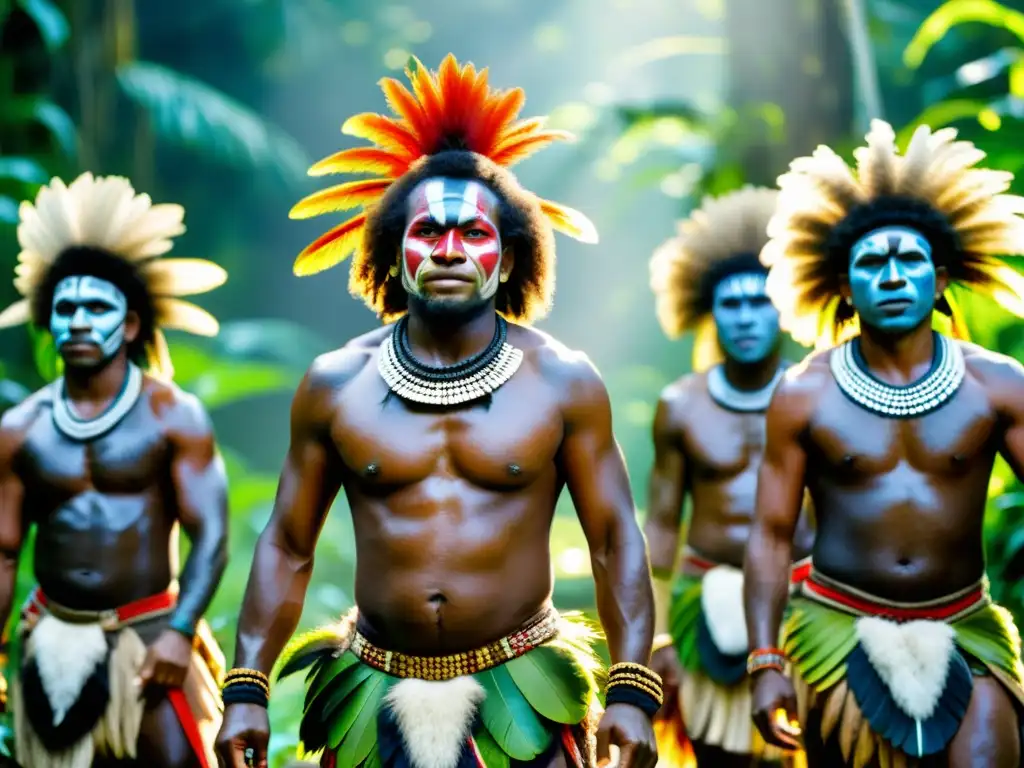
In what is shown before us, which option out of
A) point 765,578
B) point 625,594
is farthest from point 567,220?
point 765,578

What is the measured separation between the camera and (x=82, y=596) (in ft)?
17.0

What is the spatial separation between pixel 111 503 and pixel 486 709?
83.4 inches

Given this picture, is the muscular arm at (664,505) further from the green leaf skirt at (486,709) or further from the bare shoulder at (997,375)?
the green leaf skirt at (486,709)

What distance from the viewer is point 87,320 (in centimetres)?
532

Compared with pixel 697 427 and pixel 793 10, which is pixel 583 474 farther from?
pixel 793 10

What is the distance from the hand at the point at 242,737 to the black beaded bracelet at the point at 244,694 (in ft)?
0.05

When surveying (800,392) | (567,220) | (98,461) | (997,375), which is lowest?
(98,461)

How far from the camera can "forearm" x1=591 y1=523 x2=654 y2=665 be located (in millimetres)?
3652

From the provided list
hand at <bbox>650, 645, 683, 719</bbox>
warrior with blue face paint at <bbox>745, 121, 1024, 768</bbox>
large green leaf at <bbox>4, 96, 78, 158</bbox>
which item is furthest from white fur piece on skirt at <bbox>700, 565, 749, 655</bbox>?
large green leaf at <bbox>4, 96, 78, 158</bbox>

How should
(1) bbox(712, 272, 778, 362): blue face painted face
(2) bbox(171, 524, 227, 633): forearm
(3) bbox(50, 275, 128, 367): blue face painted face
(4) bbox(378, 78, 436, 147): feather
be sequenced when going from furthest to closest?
(1) bbox(712, 272, 778, 362): blue face painted face, (3) bbox(50, 275, 128, 367): blue face painted face, (2) bbox(171, 524, 227, 633): forearm, (4) bbox(378, 78, 436, 147): feather

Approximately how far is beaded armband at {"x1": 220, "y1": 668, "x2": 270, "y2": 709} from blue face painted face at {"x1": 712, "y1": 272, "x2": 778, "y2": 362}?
3236 millimetres

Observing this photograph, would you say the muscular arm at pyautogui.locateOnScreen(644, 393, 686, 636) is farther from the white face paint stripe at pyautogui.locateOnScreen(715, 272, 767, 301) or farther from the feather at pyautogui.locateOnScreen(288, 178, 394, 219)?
the feather at pyautogui.locateOnScreen(288, 178, 394, 219)

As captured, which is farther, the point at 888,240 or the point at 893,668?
the point at 888,240

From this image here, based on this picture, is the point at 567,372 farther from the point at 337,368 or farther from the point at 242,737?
the point at 242,737
